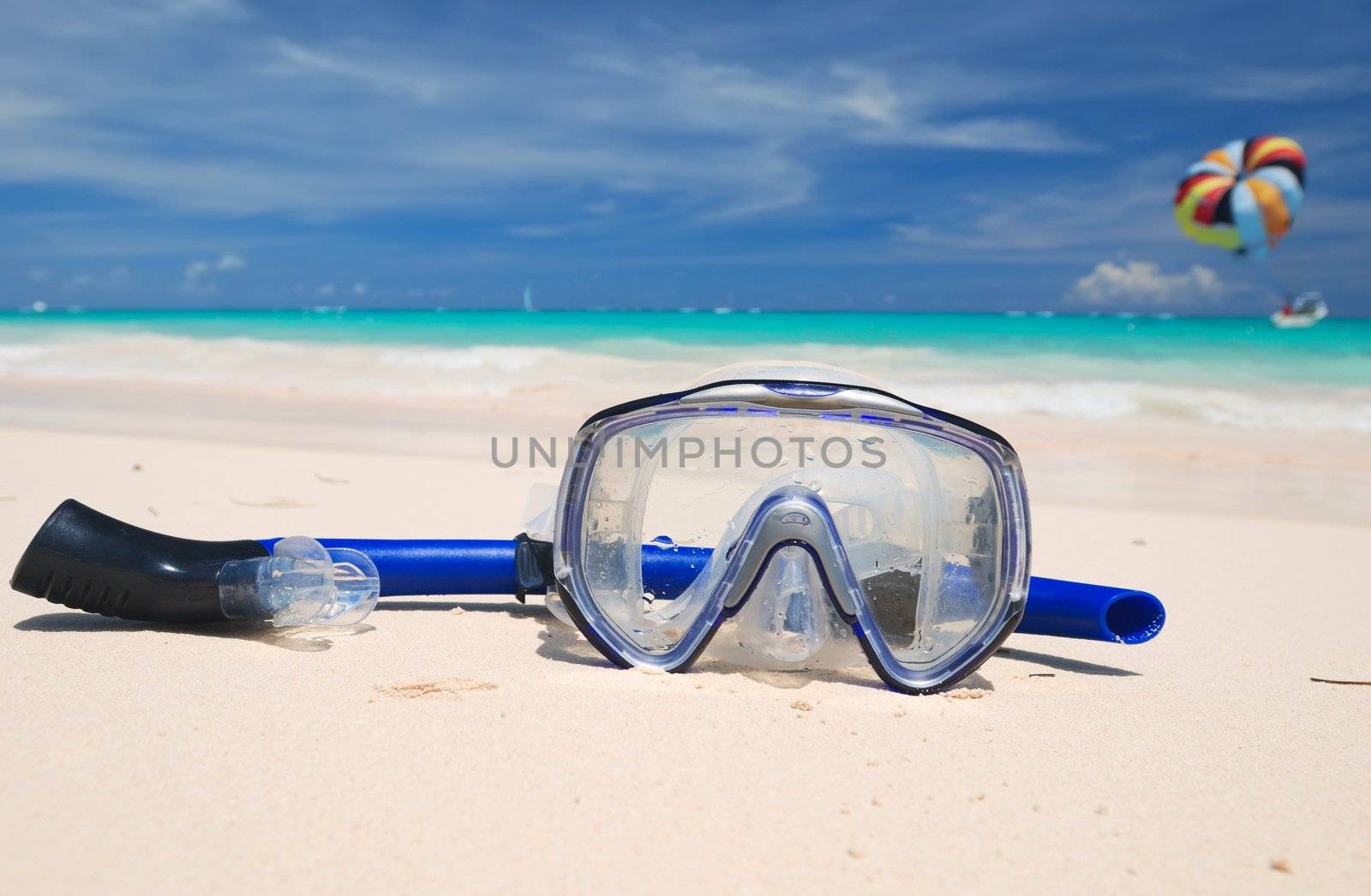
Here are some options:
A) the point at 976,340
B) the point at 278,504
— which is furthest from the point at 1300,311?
the point at 278,504

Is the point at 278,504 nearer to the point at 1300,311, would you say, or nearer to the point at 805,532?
the point at 805,532

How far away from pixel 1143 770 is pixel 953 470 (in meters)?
0.77

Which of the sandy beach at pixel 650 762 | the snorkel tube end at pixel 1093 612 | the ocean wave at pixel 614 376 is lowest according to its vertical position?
the sandy beach at pixel 650 762

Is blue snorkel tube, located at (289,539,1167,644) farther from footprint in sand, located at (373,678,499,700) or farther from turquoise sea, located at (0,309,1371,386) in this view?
turquoise sea, located at (0,309,1371,386)

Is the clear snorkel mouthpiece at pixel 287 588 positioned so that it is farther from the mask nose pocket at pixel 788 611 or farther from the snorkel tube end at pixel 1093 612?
the snorkel tube end at pixel 1093 612

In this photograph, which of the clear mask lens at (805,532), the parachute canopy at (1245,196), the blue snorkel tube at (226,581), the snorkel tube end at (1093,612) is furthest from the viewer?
the parachute canopy at (1245,196)

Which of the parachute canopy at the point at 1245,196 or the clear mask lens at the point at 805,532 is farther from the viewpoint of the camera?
the parachute canopy at the point at 1245,196

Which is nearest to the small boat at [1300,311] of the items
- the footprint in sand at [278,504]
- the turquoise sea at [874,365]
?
the turquoise sea at [874,365]

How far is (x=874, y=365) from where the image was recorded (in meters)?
22.8

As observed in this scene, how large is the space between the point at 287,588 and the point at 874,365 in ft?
68.2

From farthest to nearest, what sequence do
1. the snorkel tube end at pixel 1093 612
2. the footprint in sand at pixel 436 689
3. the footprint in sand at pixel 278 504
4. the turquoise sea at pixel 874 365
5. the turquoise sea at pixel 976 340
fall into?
the turquoise sea at pixel 976 340 → the turquoise sea at pixel 874 365 → the footprint in sand at pixel 278 504 → the snorkel tube end at pixel 1093 612 → the footprint in sand at pixel 436 689

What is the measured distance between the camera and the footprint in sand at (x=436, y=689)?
2.40m

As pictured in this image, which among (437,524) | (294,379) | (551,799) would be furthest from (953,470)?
(294,379)

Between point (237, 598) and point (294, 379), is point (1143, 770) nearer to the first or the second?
point (237, 598)
